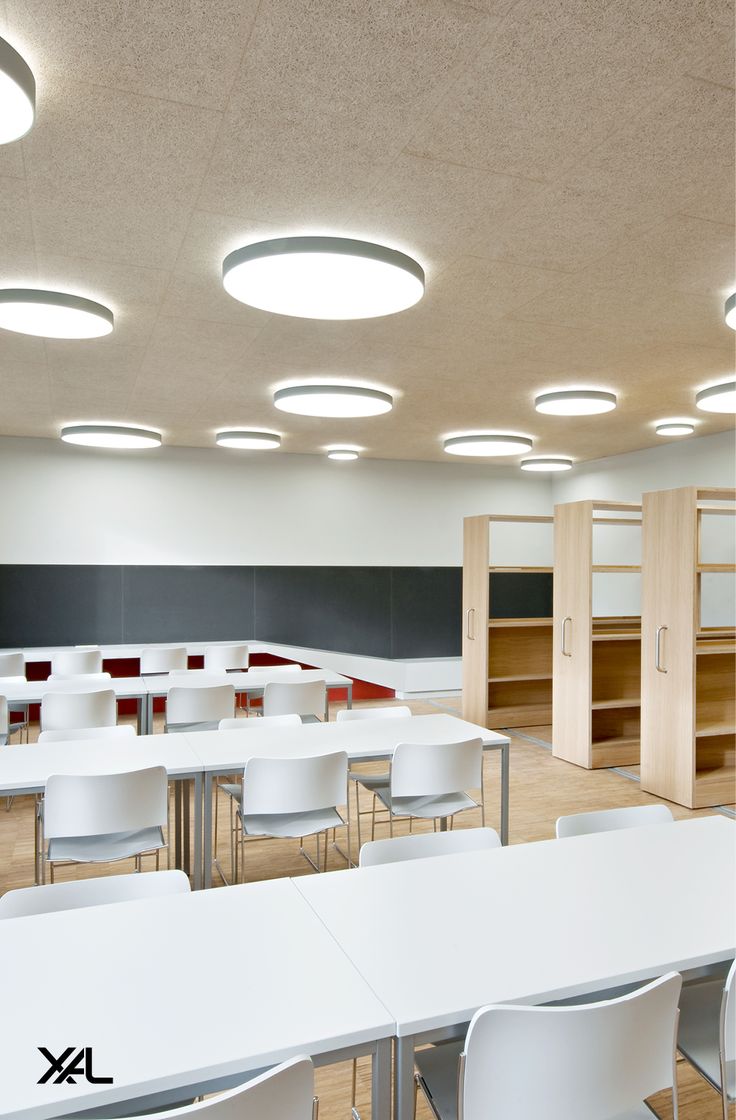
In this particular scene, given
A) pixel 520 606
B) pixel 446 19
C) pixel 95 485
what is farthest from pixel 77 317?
pixel 520 606

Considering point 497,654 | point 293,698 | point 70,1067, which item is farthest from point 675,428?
point 70,1067

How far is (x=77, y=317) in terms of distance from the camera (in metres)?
3.82

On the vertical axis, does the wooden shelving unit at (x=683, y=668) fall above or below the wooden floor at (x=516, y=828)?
above

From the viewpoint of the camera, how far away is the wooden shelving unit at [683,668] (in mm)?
4930

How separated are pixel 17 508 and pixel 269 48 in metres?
7.72

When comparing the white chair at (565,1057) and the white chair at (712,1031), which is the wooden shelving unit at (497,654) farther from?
the white chair at (565,1057)

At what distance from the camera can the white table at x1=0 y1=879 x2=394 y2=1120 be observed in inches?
48.9

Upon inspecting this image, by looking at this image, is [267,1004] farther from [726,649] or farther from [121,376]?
[121,376]

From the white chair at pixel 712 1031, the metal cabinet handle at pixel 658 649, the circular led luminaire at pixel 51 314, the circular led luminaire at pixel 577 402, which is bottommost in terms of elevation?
the white chair at pixel 712 1031

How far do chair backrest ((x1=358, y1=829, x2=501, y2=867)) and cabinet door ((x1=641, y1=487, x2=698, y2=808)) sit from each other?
3069 millimetres

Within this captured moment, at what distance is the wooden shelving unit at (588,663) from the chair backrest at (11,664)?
451 centimetres

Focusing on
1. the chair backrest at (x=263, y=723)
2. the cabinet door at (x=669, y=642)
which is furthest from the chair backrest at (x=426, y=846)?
the cabinet door at (x=669, y=642)

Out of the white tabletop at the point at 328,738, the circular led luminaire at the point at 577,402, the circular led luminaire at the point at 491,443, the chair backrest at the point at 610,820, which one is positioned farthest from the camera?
the circular led luminaire at the point at 491,443

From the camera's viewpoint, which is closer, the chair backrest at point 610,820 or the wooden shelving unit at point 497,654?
the chair backrest at point 610,820
